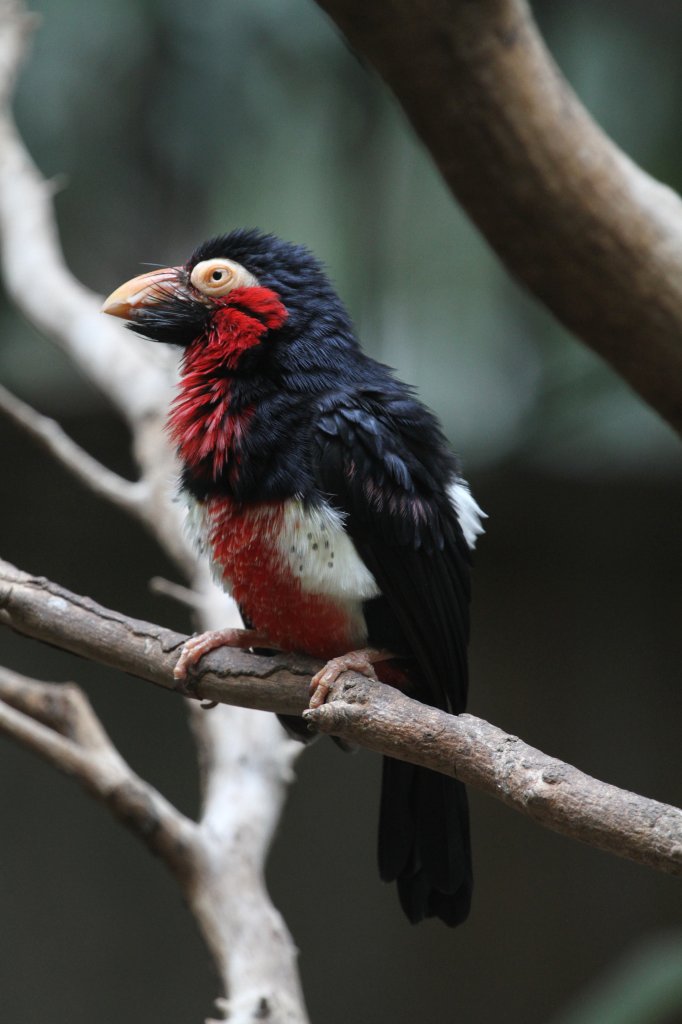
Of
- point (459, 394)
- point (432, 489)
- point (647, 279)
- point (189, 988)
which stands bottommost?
point (189, 988)

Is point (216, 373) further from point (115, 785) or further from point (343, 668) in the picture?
point (115, 785)

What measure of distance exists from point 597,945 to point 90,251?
312 cm

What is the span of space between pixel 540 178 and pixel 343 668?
3.11 feet

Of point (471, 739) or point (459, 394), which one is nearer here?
point (471, 739)

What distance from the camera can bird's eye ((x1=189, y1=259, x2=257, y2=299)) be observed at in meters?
1.86

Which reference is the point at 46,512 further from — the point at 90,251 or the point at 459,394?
the point at 459,394

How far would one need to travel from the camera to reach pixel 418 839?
184 cm

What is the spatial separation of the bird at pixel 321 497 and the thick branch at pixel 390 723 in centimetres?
6

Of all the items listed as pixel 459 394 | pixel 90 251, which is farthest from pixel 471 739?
pixel 90 251

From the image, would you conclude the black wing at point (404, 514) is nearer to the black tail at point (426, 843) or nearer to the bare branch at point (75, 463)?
the black tail at point (426, 843)

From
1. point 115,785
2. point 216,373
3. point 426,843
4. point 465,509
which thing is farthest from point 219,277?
point 426,843

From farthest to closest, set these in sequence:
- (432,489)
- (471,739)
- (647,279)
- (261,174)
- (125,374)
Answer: (261,174) < (125,374) < (647,279) < (432,489) < (471,739)

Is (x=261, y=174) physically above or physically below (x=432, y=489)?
above

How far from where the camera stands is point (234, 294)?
1.85 metres
